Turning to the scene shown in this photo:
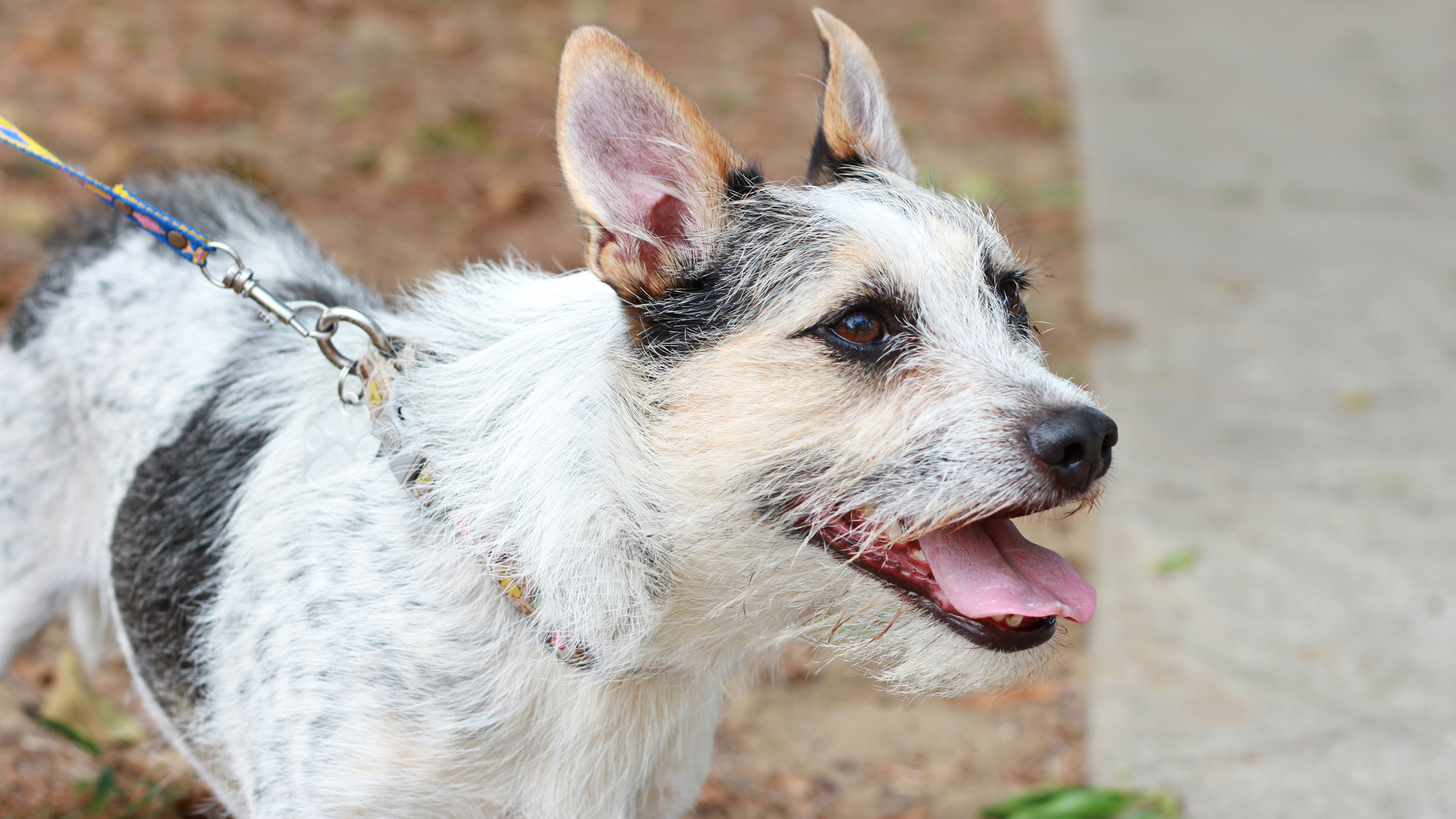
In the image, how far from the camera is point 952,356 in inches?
89.0

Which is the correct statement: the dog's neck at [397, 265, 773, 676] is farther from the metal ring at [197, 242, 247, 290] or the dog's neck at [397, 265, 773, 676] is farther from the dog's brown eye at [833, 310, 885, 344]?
the metal ring at [197, 242, 247, 290]

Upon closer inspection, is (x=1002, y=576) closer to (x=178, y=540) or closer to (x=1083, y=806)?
(x=1083, y=806)

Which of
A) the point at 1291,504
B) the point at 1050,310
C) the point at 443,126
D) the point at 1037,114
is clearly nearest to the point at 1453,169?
the point at 1037,114

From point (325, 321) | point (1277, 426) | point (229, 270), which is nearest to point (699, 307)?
point (325, 321)

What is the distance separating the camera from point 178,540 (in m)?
2.79

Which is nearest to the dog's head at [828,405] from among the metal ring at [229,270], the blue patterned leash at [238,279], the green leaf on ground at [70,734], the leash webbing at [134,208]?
the blue patterned leash at [238,279]

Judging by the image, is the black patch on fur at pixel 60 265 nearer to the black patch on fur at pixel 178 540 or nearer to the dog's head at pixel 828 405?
the black patch on fur at pixel 178 540

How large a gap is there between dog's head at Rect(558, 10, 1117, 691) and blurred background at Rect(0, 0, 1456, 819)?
0.31 metres

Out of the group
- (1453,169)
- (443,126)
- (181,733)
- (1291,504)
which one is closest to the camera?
(181,733)

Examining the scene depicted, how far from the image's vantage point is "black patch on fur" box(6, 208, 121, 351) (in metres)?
3.19

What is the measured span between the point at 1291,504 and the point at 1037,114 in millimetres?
5320

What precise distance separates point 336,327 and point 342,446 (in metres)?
0.28

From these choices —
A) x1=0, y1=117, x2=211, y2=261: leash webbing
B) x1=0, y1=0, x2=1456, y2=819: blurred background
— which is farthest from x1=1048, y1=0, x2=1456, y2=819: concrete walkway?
x1=0, y1=117, x2=211, y2=261: leash webbing

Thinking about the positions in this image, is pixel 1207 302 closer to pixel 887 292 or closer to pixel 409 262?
pixel 409 262
